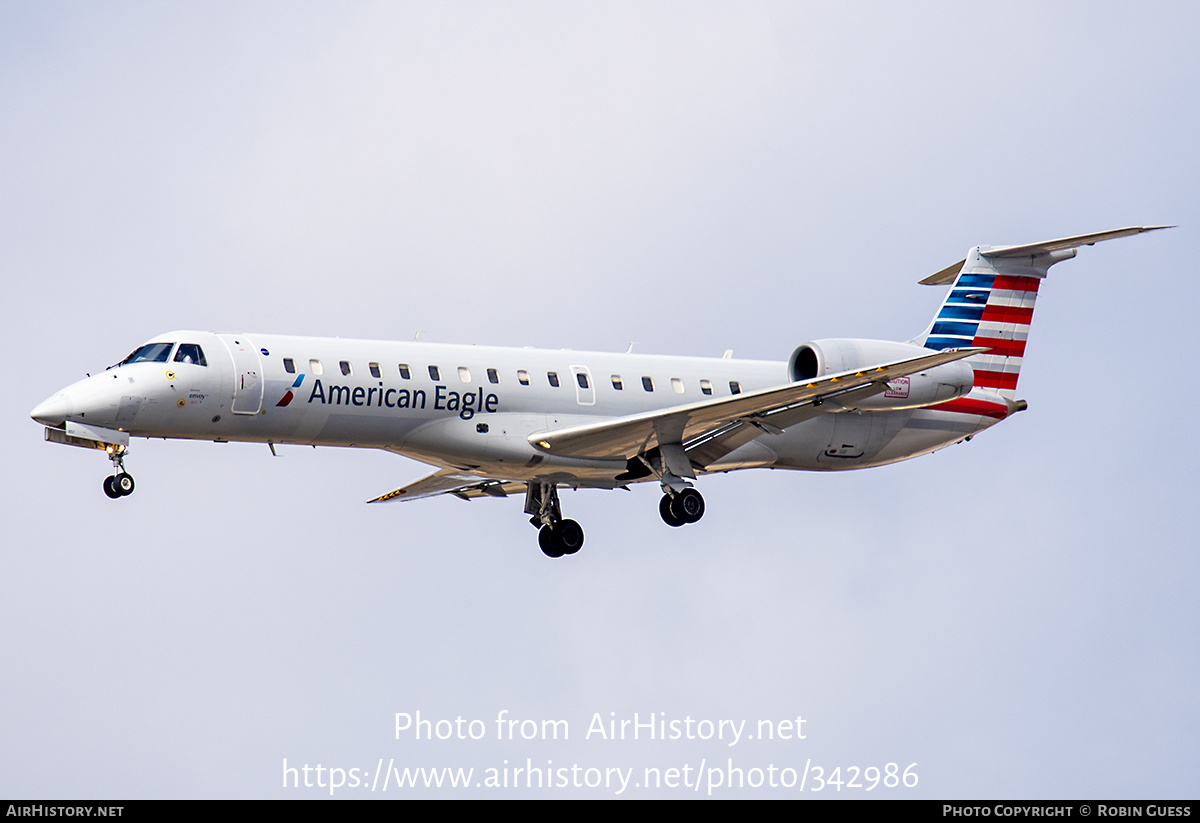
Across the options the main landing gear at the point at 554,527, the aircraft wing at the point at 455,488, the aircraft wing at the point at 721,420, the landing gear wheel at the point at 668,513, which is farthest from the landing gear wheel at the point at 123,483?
the landing gear wheel at the point at 668,513

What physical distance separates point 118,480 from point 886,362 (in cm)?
1333

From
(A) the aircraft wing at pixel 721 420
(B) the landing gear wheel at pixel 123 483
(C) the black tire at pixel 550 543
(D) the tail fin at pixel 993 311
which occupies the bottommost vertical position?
(C) the black tire at pixel 550 543

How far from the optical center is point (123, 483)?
26.9m

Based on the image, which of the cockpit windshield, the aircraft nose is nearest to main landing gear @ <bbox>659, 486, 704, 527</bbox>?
the cockpit windshield

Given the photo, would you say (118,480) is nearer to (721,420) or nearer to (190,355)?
(190,355)

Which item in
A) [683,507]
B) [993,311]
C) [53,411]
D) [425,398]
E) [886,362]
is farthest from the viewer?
[993,311]

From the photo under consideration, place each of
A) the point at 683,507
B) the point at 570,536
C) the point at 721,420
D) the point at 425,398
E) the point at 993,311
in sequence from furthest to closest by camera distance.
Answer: the point at 993,311 < the point at 570,536 < the point at 683,507 < the point at 721,420 < the point at 425,398

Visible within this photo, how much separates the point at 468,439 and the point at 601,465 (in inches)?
106

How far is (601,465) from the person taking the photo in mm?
30453

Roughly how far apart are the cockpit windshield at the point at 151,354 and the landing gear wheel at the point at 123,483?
1.90 metres

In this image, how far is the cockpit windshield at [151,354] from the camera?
1086 inches

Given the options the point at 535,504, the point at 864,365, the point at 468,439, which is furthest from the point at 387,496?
the point at 864,365

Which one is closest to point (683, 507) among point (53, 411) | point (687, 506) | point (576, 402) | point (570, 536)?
point (687, 506)

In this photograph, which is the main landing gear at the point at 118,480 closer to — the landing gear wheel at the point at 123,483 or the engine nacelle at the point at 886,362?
the landing gear wheel at the point at 123,483
